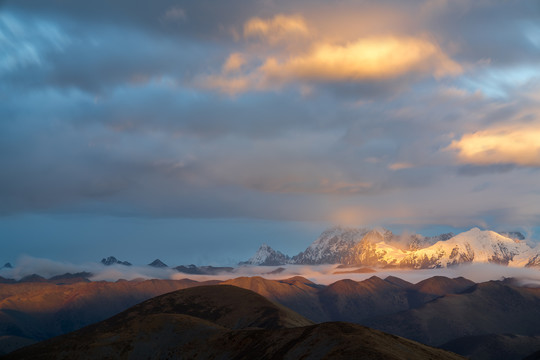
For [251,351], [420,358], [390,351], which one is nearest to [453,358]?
[420,358]

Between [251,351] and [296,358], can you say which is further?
[251,351]

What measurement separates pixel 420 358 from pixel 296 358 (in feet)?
117

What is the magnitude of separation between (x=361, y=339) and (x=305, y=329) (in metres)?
32.7

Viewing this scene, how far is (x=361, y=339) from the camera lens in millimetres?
161250

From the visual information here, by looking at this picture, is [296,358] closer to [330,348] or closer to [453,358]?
[330,348]

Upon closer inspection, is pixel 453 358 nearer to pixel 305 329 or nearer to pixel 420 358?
pixel 420 358

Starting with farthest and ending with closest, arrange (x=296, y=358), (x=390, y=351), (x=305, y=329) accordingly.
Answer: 1. (x=305, y=329)
2. (x=296, y=358)
3. (x=390, y=351)

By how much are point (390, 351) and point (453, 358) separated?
48.2 metres

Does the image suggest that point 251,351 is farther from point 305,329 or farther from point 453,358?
point 453,358

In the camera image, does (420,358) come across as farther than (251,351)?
No

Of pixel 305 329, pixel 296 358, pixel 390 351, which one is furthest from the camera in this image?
pixel 305 329

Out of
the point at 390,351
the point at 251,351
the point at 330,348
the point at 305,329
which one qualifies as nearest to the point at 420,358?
the point at 390,351

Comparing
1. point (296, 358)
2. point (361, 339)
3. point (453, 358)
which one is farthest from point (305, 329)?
point (453, 358)

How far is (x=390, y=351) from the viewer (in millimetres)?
155000
